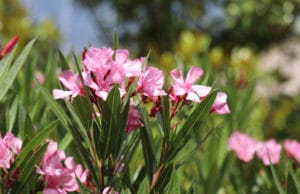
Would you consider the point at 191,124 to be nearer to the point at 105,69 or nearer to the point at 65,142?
the point at 105,69

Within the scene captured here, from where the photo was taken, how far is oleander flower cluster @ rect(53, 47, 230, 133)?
0.70 m

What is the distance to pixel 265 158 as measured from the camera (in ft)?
3.64

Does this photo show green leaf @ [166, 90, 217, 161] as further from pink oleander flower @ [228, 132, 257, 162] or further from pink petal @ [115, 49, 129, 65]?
pink oleander flower @ [228, 132, 257, 162]

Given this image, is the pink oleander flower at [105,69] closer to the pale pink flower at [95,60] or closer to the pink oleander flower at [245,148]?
the pale pink flower at [95,60]

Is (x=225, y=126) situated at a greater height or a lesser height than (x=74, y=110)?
lesser

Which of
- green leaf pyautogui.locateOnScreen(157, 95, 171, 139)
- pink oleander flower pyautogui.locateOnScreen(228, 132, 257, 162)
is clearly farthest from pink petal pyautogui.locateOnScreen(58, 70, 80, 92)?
pink oleander flower pyautogui.locateOnScreen(228, 132, 257, 162)

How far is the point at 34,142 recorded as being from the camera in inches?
28.2

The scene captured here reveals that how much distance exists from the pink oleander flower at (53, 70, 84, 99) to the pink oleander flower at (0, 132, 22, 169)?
0.26ft

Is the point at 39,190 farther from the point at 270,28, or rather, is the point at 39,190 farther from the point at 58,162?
the point at 270,28

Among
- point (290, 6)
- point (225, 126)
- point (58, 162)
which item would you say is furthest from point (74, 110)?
point (290, 6)

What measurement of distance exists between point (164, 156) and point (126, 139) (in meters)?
0.07

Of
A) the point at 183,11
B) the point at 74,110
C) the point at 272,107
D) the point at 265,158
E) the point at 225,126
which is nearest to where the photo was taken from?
the point at 74,110

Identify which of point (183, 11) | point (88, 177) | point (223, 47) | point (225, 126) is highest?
point (88, 177)

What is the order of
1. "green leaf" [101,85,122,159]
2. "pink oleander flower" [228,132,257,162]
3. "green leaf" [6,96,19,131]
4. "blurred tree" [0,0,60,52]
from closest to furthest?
"green leaf" [101,85,122,159] → "green leaf" [6,96,19,131] → "pink oleander flower" [228,132,257,162] → "blurred tree" [0,0,60,52]
